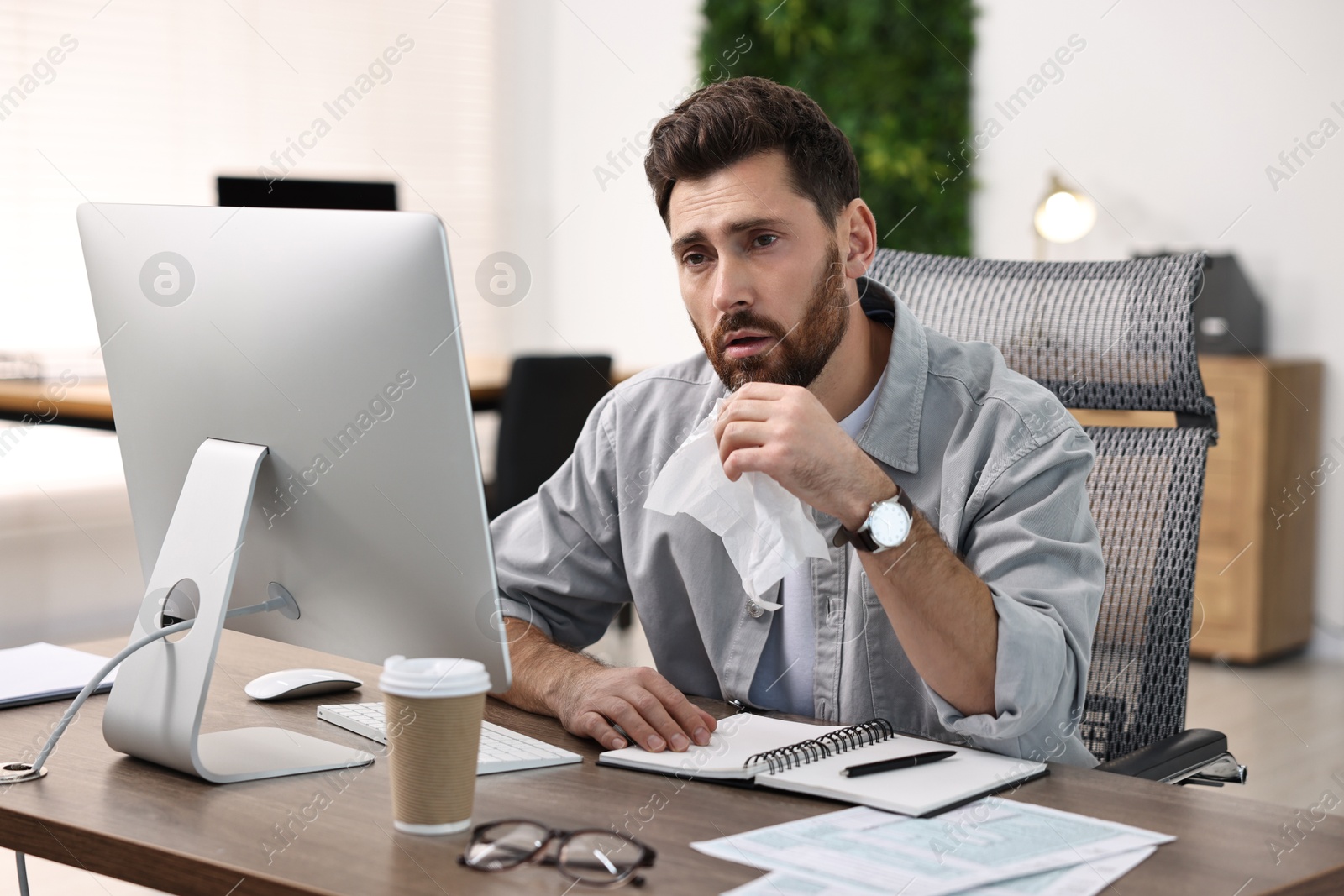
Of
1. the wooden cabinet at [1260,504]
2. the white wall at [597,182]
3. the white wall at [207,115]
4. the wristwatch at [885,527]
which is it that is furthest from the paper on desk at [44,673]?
the white wall at [597,182]

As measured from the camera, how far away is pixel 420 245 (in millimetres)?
949

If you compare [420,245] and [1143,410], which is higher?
[420,245]

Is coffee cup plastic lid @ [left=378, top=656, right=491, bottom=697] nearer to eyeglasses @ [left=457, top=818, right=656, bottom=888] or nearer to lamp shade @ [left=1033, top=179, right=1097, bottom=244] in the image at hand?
eyeglasses @ [left=457, top=818, right=656, bottom=888]

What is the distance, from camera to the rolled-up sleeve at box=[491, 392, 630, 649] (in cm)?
157

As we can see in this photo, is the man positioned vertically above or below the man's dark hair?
below

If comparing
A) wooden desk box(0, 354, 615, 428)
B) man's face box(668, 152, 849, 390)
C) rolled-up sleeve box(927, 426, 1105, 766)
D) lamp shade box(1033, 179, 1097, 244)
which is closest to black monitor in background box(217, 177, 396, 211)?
wooden desk box(0, 354, 615, 428)

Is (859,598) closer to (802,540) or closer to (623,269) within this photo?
(802,540)

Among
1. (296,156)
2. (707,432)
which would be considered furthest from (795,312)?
(296,156)

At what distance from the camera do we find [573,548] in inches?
62.9

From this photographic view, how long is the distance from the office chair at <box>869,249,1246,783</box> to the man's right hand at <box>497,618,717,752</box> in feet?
1.73

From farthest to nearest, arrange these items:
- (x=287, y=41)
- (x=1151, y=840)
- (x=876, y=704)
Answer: (x=287, y=41)
(x=876, y=704)
(x=1151, y=840)

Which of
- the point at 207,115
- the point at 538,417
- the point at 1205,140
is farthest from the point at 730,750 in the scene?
the point at 207,115

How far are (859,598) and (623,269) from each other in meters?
4.48

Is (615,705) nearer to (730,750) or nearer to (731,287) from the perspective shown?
(730,750)
